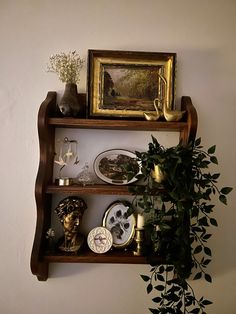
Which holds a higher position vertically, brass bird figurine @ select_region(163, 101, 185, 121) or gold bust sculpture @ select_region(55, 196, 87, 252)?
brass bird figurine @ select_region(163, 101, 185, 121)

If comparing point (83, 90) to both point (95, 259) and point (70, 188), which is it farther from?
point (95, 259)

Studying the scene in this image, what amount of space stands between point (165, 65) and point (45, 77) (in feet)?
1.99

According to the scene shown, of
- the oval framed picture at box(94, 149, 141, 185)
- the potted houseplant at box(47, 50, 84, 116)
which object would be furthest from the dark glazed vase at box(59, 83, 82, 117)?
the oval framed picture at box(94, 149, 141, 185)

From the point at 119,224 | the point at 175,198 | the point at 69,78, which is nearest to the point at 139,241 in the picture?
the point at 119,224

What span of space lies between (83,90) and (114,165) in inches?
16.3

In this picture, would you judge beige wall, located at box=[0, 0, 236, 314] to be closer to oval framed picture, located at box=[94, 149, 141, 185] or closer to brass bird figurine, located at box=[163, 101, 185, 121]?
brass bird figurine, located at box=[163, 101, 185, 121]

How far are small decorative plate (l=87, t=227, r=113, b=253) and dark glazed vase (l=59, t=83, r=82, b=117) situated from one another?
1.81ft

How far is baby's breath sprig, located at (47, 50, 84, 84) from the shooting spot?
1.11m

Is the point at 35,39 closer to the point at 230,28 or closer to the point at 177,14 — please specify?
the point at 177,14

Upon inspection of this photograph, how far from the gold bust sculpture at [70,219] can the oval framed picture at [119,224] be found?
14 centimetres

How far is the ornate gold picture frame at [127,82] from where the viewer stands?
44.9 inches

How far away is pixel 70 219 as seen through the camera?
3.56 ft

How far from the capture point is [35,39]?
122 cm

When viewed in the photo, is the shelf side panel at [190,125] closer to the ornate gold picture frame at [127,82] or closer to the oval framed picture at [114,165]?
the ornate gold picture frame at [127,82]
